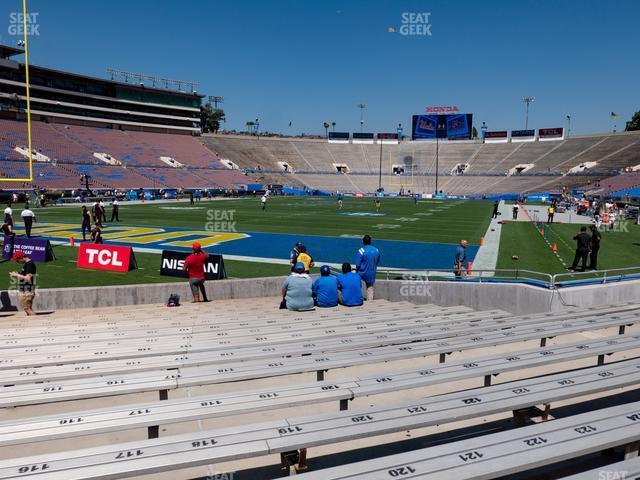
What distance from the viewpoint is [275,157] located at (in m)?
98.8

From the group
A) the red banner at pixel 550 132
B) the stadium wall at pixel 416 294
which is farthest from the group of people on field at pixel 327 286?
the red banner at pixel 550 132

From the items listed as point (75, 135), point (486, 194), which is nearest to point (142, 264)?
point (75, 135)

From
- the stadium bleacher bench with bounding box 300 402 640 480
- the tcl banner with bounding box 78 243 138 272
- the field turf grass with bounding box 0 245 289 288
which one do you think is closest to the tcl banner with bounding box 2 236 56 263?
the field turf grass with bounding box 0 245 289 288

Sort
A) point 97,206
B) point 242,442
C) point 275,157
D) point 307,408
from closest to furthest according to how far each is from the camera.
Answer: point 242,442 < point 307,408 < point 97,206 < point 275,157

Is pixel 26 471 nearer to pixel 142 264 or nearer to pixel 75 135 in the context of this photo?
pixel 142 264

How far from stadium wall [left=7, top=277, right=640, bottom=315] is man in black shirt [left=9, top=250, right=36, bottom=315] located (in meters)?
0.81

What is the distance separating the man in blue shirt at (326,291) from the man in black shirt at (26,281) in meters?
6.12

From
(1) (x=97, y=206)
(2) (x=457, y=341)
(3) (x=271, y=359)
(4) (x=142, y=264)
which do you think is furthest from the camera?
(1) (x=97, y=206)

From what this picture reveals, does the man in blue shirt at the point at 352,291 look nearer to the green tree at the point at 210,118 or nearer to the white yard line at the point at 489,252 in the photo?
the white yard line at the point at 489,252

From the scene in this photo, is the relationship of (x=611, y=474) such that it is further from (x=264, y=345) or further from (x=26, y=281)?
(x=26, y=281)

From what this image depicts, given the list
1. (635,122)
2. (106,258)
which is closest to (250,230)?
(106,258)

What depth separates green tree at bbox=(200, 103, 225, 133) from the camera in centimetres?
14000

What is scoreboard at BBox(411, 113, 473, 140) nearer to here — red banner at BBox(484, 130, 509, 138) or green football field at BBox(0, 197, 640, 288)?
red banner at BBox(484, 130, 509, 138)

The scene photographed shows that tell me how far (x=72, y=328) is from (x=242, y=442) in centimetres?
615
